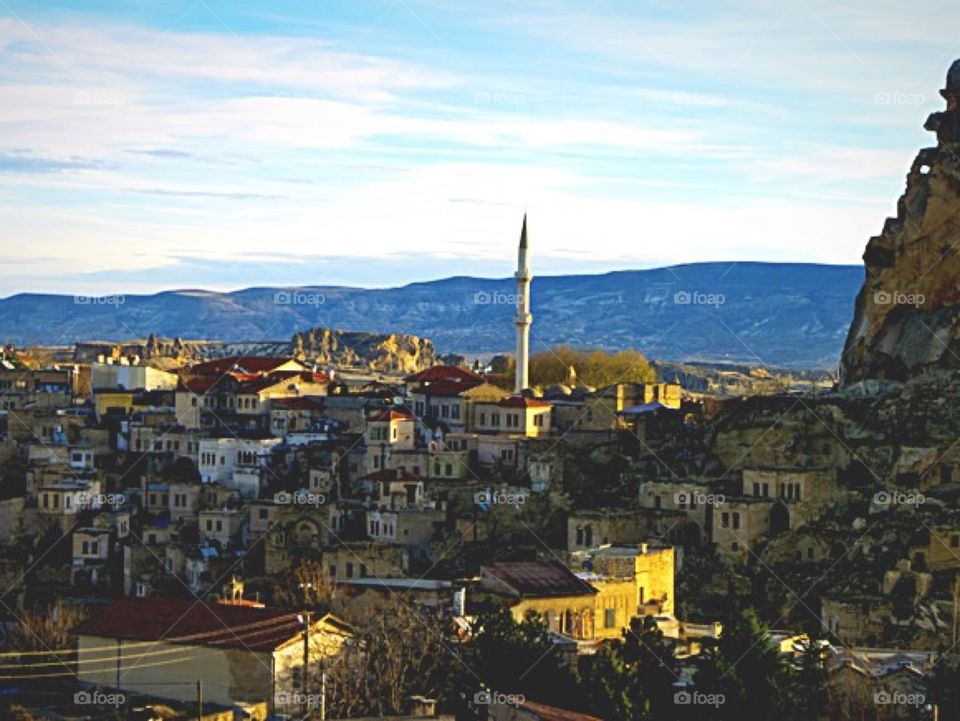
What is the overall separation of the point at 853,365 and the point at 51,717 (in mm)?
36914

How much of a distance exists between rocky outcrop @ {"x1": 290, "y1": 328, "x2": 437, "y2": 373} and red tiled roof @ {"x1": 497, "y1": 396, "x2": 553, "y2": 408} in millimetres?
59809

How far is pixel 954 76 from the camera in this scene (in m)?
66.6

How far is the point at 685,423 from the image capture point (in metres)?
63.5

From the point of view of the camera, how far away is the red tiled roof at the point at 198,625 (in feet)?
133

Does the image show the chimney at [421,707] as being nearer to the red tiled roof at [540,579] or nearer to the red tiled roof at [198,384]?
the red tiled roof at [540,579]

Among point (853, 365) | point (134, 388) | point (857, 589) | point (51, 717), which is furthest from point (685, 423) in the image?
point (51, 717)

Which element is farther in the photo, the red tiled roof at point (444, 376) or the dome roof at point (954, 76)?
the red tiled roof at point (444, 376)

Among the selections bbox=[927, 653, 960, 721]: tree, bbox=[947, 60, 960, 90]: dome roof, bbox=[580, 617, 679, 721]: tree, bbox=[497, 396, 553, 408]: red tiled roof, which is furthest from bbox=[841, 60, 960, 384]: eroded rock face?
bbox=[580, 617, 679, 721]: tree

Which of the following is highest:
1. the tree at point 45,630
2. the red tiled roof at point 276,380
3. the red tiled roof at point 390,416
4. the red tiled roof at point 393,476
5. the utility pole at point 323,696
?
the red tiled roof at point 276,380

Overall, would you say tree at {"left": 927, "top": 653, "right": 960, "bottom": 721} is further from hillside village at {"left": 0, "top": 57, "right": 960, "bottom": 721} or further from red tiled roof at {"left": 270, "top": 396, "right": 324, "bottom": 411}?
red tiled roof at {"left": 270, "top": 396, "right": 324, "bottom": 411}

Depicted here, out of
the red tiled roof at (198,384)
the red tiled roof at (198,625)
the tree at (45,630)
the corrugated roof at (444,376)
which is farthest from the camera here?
the corrugated roof at (444,376)

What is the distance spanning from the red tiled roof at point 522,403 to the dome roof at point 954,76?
1692 centimetres

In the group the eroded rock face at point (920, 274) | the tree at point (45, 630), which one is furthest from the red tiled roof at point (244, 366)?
the tree at point (45, 630)

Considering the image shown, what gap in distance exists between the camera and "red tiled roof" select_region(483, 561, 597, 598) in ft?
151
